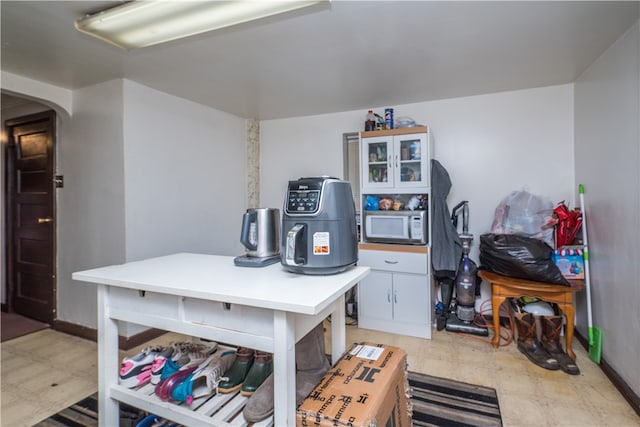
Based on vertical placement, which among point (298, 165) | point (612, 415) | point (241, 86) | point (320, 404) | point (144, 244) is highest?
point (241, 86)

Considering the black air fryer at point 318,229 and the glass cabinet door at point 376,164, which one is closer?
the black air fryer at point 318,229

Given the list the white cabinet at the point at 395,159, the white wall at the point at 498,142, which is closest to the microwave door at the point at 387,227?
the white cabinet at the point at 395,159

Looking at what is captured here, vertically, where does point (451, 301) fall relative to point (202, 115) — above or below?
below

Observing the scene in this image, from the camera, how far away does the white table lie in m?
1.02

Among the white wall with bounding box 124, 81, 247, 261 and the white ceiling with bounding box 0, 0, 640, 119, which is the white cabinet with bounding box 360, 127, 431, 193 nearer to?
the white ceiling with bounding box 0, 0, 640, 119

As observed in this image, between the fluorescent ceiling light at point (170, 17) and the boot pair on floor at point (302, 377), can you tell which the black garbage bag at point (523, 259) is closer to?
the boot pair on floor at point (302, 377)

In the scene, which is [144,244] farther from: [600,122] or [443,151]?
[600,122]

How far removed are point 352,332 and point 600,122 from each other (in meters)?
2.54

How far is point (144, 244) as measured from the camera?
2.65 m

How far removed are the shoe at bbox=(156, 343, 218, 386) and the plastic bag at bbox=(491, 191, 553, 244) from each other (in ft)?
8.12

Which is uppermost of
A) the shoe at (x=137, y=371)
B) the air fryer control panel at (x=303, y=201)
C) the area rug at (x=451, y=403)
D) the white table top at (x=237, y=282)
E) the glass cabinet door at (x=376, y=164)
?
the glass cabinet door at (x=376, y=164)

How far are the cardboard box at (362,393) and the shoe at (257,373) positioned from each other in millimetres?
320

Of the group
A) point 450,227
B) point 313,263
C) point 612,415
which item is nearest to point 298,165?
point 450,227

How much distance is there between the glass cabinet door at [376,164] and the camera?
298 centimetres
